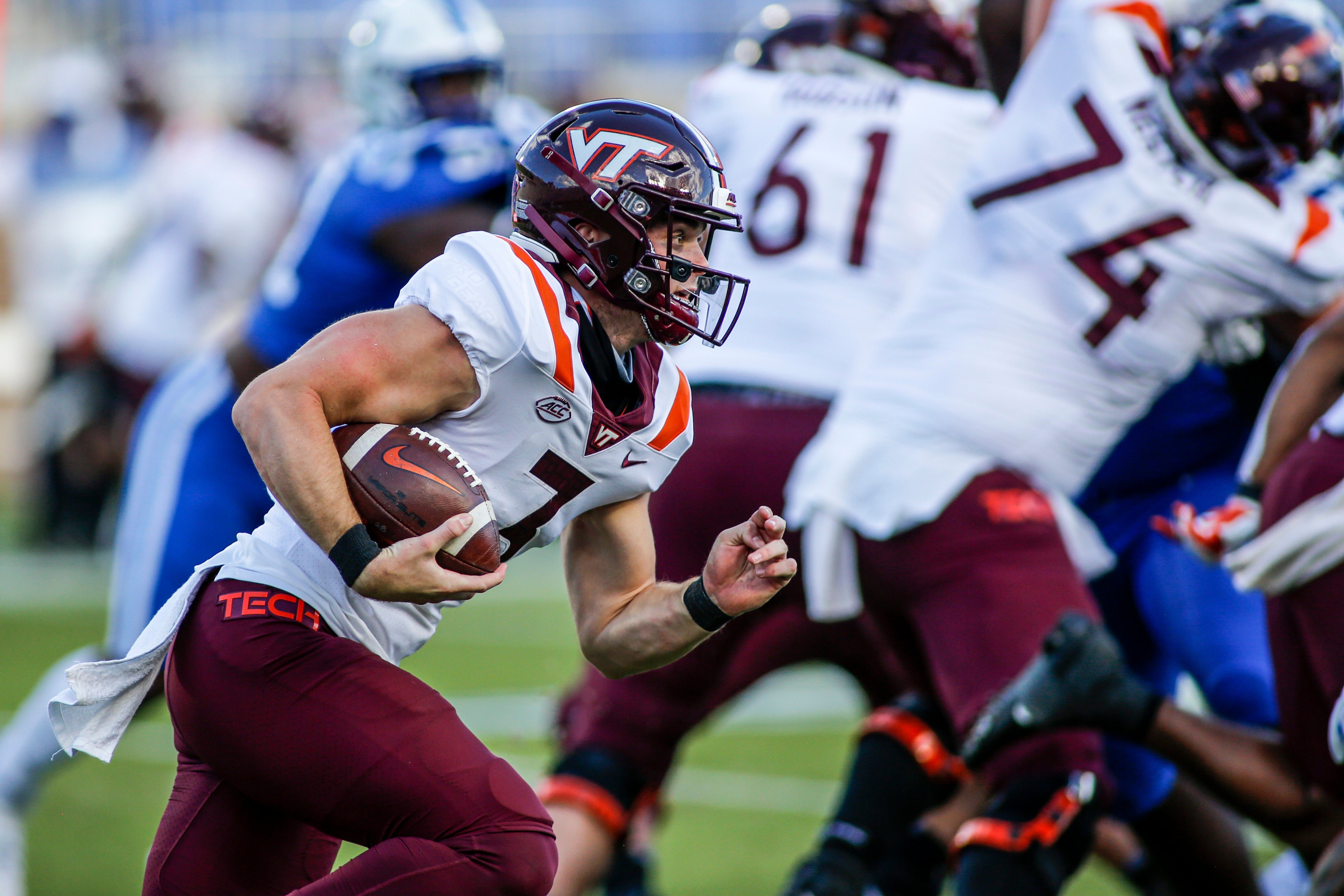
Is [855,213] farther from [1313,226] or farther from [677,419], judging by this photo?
[677,419]

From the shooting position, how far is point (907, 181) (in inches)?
167

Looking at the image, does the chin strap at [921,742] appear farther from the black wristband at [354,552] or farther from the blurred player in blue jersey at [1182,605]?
the black wristband at [354,552]

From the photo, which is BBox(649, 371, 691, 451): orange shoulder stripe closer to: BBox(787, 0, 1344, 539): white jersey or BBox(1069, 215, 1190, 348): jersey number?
BBox(787, 0, 1344, 539): white jersey

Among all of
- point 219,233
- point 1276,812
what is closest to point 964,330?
point 1276,812

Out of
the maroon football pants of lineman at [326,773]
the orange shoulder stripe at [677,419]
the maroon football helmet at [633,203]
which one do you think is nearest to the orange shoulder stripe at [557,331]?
the maroon football helmet at [633,203]

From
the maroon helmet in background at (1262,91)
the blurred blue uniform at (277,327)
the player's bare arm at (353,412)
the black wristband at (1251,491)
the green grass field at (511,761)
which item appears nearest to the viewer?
the player's bare arm at (353,412)

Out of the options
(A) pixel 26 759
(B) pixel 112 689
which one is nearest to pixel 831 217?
(B) pixel 112 689

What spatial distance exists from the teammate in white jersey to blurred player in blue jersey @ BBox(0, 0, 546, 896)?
1.65 meters

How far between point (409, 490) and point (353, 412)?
146mm

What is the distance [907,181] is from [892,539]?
41.2 inches

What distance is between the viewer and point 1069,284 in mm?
3699

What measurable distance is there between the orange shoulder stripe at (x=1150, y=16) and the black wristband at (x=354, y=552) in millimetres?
2264

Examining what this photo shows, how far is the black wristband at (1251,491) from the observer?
12.3 ft

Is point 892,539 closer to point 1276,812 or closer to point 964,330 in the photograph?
point 964,330
